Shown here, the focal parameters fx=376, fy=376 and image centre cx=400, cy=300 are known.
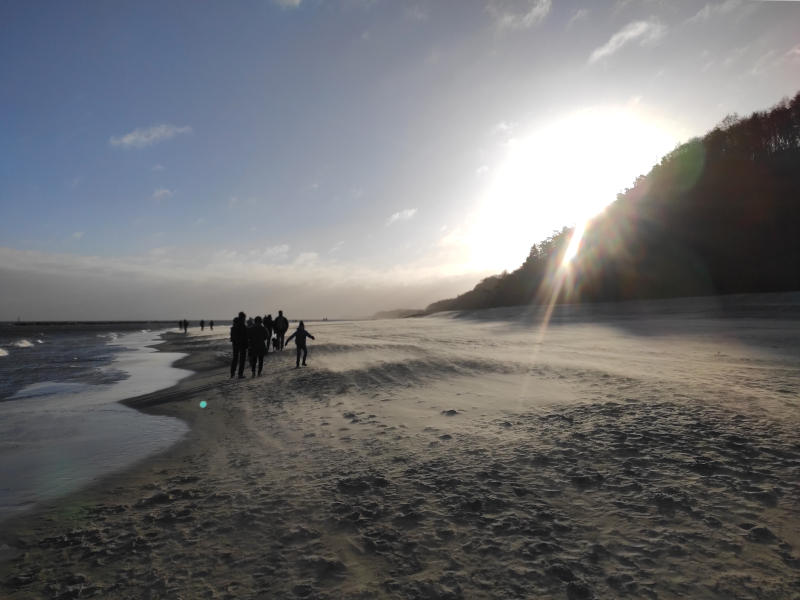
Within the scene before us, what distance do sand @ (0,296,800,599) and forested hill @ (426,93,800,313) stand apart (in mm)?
39793

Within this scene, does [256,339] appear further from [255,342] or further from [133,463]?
[133,463]

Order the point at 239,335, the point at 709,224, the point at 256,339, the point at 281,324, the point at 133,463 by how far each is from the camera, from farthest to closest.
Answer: the point at 709,224, the point at 281,324, the point at 256,339, the point at 239,335, the point at 133,463

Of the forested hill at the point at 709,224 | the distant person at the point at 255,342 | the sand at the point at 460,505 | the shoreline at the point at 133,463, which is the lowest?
the shoreline at the point at 133,463

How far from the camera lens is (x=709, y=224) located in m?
43.6

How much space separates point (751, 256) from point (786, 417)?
148 ft

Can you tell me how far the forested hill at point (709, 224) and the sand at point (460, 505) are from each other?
3979 centimetres

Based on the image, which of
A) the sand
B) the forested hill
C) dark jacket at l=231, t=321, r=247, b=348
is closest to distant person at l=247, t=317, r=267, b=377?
dark jacket at l=231, t=321, r=247, b=348

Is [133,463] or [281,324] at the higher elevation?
[281,324]

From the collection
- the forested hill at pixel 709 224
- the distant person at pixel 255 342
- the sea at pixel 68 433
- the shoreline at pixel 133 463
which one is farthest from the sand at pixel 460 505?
the forested hill at pixel 709 224

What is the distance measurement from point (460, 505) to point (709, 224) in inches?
2123

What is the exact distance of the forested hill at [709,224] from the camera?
38.8 metres

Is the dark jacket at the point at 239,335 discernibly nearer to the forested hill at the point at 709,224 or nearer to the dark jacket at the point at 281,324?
the dark jacket at the point at 281,324

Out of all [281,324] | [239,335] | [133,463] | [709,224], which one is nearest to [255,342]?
[239,335]

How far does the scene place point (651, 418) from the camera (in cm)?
651
